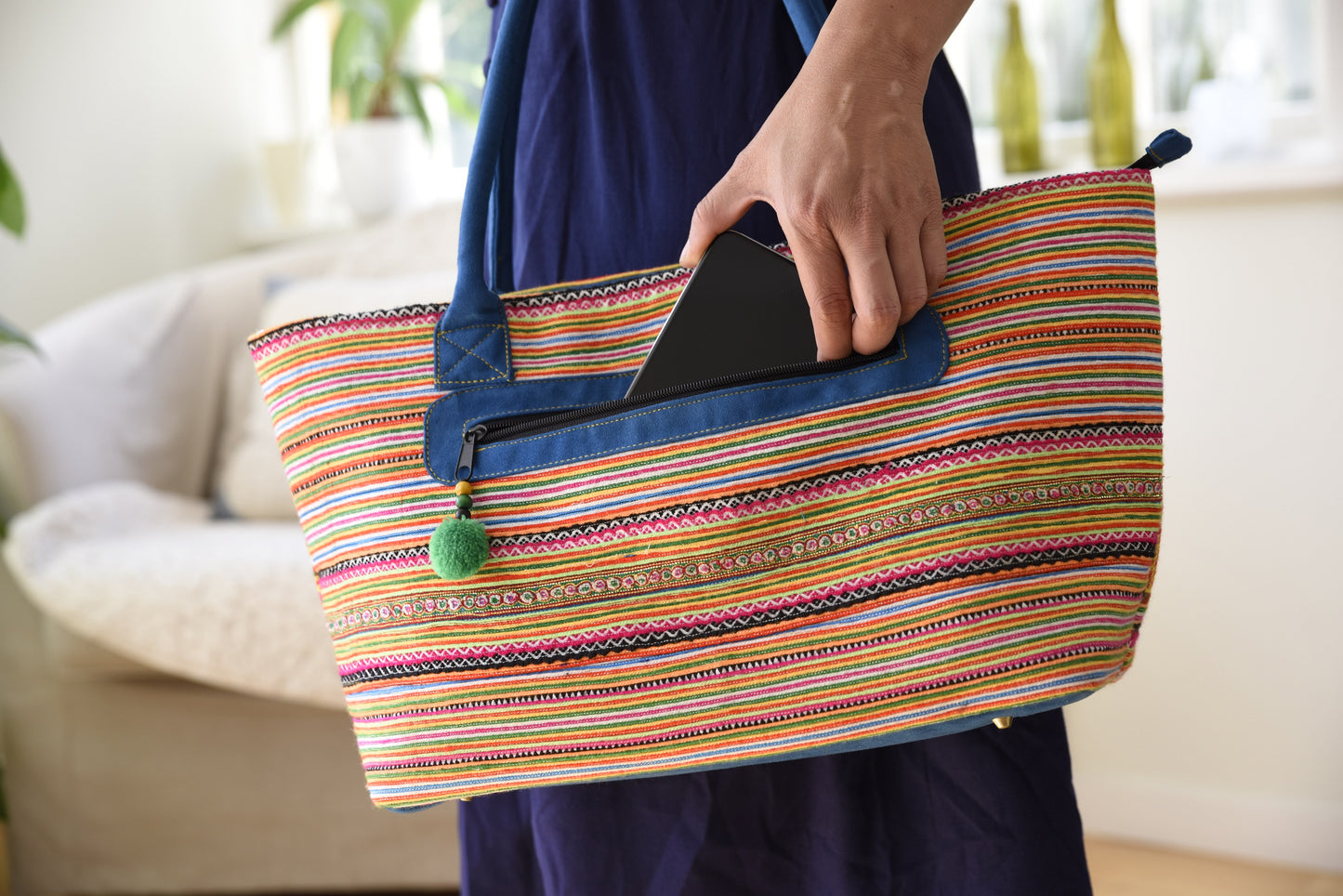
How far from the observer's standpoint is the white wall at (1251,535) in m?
1.44

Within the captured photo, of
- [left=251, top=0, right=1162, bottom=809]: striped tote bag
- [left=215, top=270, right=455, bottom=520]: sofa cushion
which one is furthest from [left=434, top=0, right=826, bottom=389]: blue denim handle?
[left=215, top=270, right=455, bottom=520]: sofa cushion

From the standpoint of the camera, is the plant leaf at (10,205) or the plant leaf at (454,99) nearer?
the plant leaf at (10,205)

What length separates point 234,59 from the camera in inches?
94.1

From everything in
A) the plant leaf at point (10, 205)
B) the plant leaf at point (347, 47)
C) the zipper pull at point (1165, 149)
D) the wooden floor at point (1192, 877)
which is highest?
the plant leaf at point (347, 47)

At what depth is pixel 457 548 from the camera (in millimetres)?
527

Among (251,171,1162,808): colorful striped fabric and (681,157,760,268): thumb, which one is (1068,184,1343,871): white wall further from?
(681,157,760,268): thumb

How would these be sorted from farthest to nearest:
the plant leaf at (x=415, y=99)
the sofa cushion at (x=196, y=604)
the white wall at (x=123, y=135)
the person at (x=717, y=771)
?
the plant leaf at (x=415, y=99), the white wall at (x=123, y=135), the sofa cushion at (x=196, y=604), the person at (x=717, y=771)

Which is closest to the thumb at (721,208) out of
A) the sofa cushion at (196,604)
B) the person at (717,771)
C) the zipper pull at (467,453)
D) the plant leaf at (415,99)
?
the person at (717,771)

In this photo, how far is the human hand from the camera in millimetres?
470

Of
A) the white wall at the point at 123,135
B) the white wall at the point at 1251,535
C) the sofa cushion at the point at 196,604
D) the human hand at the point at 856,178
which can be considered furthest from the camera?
the white wall at the point at 123,135

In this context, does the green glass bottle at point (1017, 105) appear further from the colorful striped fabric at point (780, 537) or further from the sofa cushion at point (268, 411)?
the colorful striped fabric at point (780, 537)

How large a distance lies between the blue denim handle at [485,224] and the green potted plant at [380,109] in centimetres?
163

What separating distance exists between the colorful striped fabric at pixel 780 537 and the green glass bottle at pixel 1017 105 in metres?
1.30

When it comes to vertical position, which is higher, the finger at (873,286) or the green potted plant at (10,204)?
the green potted plant at (10,204)
